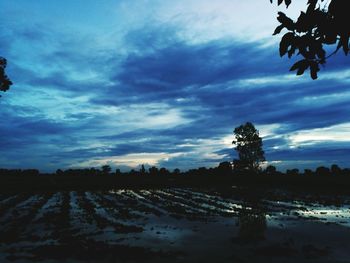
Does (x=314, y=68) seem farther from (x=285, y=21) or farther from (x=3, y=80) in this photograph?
(x=3, y=80)

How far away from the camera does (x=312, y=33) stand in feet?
16.0

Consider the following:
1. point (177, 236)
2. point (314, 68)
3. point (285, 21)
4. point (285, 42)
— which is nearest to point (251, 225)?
point (177, 236)

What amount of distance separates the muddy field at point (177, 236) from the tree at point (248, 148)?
61722 mm

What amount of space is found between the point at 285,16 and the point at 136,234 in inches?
621

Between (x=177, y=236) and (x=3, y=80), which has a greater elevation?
(x=3, y=80)

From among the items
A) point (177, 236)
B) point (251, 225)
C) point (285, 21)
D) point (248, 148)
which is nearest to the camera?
point (285, 21)

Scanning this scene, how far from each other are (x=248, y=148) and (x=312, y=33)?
87.3 meters

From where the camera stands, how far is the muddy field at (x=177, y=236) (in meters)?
14.1

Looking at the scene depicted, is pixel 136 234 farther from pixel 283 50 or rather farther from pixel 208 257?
pixel 283 50

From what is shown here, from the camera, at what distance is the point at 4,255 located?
14.3m

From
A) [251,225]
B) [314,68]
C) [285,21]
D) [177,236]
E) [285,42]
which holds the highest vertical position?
[285,21]

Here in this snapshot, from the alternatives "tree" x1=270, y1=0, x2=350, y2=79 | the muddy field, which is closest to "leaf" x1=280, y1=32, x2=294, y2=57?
"tree" x1=270, y1=0, x2=350, y2=79

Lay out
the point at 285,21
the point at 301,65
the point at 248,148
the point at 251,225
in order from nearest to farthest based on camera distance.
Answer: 1. the point at 285,21
2. the point at 301,65
3. the point at 251,225
4. the point at 248,148

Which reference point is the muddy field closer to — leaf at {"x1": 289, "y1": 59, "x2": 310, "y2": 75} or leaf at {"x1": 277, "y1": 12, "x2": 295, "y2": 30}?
leaf at {"x1": 289, "y1": 59, "x2": 310, "y2": 75}
